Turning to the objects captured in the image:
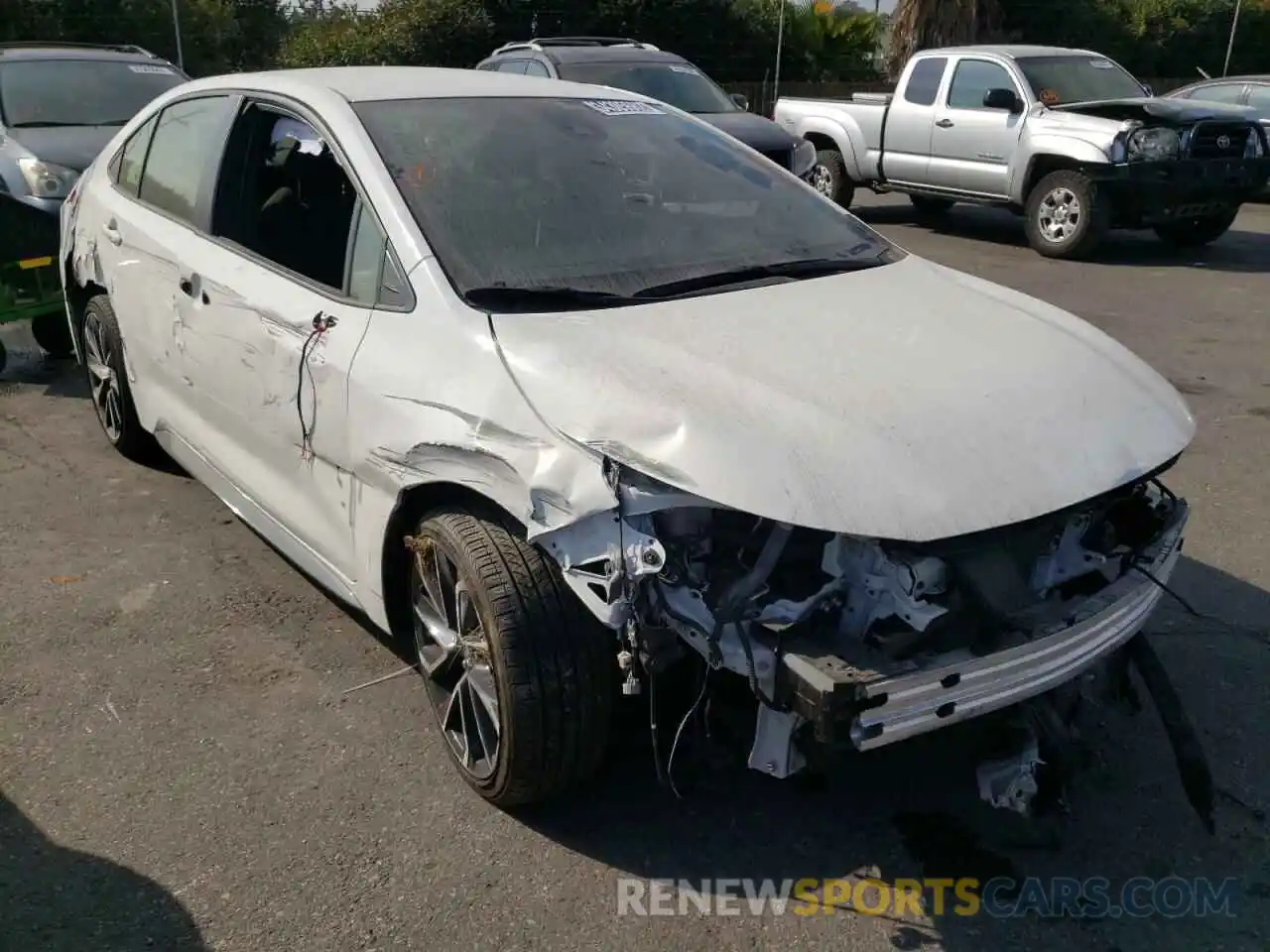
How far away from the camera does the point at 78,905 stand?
108 inches

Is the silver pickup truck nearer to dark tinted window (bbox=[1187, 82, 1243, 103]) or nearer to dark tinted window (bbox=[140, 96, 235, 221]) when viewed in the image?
dark tinted window (bbox=[1187, 82, 1243, 103])

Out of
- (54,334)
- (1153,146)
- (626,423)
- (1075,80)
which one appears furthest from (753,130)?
(626,423)

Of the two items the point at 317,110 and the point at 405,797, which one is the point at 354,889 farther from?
the point at 317,110

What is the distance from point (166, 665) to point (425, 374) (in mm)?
1545

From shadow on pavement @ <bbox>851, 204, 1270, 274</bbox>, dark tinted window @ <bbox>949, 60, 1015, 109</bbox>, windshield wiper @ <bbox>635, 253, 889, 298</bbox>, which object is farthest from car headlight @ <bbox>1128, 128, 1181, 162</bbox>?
windshield wiper @ <bbox>635, 253, 889, 298</bbox>

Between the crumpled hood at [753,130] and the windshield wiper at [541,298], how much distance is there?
8010 mm

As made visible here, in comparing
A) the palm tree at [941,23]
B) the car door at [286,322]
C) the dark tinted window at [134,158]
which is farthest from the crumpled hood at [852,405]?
the palm tree at [941,23]

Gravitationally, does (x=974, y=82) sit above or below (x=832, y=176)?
above

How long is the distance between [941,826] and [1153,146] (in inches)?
357

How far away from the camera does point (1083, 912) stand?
2.76 meters

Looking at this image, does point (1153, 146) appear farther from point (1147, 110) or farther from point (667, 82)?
point (667, 82)

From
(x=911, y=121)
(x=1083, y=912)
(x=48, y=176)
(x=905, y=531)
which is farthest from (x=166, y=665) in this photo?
(x=911, y=121)

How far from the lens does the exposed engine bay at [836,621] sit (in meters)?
2.46

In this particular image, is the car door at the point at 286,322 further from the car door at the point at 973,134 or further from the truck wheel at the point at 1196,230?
the truck wheel at the point at 1196,230
